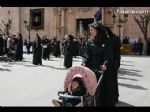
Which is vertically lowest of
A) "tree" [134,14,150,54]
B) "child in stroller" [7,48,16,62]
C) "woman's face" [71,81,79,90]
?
"child in stroller" [7,48,16,62]

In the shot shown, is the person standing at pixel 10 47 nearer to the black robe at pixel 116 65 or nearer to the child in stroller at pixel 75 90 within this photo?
the black robe at pixel 116 65

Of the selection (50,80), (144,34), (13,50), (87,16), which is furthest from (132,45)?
(50,80)

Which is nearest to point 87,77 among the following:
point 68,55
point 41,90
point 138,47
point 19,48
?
point 41,90

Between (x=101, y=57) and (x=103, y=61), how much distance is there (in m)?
0.08

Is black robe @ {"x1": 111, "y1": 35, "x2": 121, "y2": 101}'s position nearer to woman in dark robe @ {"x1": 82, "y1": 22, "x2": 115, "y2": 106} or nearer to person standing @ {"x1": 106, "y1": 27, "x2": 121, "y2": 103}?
person standing @ {"x1": 106, "y1": 27, "x2": 121, "y2": 103}

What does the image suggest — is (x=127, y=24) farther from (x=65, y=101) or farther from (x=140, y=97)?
(x=65, y=101)

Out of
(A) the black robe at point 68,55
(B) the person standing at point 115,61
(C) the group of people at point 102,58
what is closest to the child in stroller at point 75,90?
(C) the group of people at point 102,58

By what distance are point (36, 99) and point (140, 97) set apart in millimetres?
2487

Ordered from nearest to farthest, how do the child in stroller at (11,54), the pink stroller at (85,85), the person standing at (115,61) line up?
the pink stroller at (85,85)
the person standing at (115,61)
the child in stroller at (11,54)

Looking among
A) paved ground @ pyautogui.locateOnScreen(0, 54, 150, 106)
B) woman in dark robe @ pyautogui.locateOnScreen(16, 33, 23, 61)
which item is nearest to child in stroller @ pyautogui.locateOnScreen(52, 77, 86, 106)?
Answer: paved ground @ pyautogui.locateOnScreen(0, 54, 150, 106)

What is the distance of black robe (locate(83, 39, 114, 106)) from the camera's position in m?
7.28

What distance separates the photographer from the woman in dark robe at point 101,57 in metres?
7.27

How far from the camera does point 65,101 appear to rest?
658 cm
